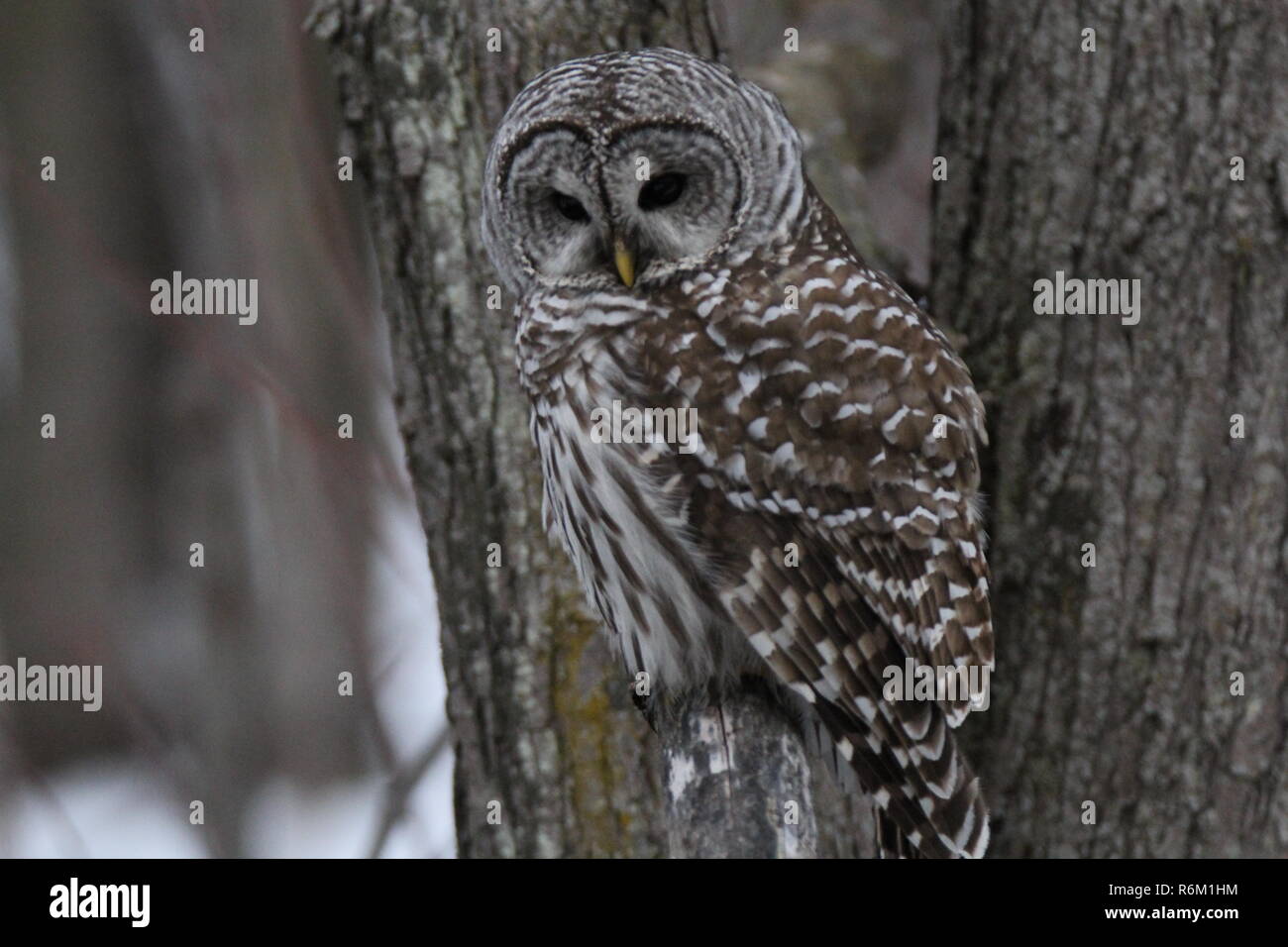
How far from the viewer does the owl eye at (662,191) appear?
11.1ft

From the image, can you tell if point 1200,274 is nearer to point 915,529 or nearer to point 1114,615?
point 1114,615

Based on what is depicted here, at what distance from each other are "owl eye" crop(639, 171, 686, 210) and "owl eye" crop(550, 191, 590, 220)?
15cm

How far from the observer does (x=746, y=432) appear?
3.37m

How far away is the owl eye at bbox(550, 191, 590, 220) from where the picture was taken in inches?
135

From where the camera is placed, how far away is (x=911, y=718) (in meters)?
3.28

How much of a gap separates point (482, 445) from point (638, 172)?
3.71 ft

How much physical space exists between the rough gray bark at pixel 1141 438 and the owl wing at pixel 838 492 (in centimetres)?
82
